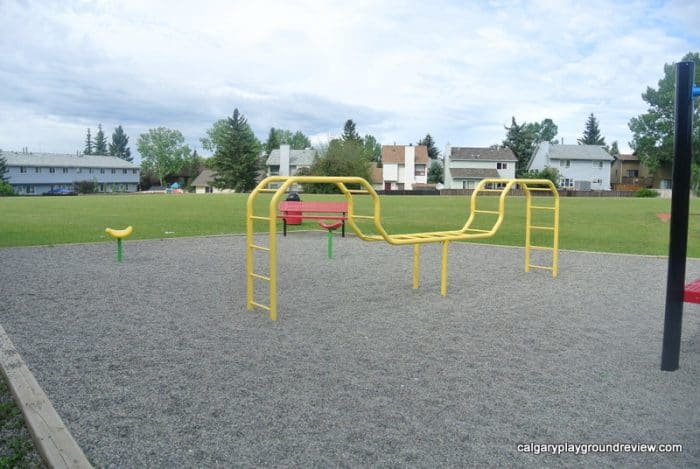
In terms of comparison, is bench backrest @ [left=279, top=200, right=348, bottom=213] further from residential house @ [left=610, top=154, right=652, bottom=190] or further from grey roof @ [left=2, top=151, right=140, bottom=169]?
Result: grey roof @ [left=2, top=151, right=140, bottom=169]

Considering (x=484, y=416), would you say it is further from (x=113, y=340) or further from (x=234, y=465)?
(x=113, y=340)

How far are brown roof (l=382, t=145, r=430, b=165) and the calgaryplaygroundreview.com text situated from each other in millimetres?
75822

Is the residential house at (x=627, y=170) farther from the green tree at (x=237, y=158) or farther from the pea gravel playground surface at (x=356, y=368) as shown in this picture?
the pea gravel playground surface at (x=356, y=368)

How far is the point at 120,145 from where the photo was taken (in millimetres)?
127250

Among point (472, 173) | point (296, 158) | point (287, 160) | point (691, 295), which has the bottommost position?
point (691, 295)

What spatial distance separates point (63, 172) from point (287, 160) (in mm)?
32053

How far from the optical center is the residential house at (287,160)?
84.9m

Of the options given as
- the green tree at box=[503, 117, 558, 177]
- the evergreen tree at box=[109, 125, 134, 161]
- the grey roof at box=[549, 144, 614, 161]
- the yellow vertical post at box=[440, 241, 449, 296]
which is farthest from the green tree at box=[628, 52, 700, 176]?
the evergreen tree at box=[109, 125, 134, 161]

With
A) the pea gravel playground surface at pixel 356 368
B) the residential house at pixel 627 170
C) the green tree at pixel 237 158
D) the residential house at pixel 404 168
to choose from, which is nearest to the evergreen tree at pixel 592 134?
the residential house at pixel 627 170

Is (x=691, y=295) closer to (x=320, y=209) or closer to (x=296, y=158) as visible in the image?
(x=320, y=209)

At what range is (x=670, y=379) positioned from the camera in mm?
4262

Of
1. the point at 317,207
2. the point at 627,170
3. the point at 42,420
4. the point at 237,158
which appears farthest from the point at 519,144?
the point at 42,420

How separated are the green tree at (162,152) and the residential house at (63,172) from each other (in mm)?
12303

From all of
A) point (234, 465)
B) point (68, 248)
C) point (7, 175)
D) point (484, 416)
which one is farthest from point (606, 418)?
point (7, 175)
